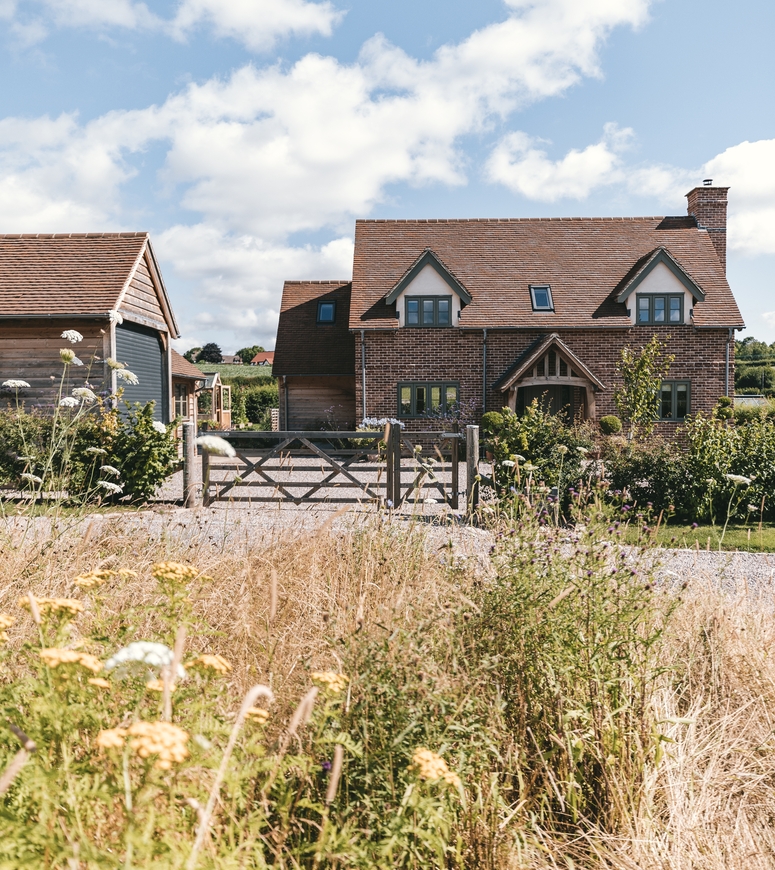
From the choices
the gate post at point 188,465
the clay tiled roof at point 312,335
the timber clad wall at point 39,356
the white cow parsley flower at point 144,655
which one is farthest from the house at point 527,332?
the white cow parsley flower at point 144,655

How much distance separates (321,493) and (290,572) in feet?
29.2

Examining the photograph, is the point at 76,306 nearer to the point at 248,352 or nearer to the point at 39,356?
the point at 39,356

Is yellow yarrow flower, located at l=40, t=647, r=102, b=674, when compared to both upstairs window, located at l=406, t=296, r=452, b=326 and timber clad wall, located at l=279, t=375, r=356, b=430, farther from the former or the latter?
timber clad wall, located at l=279, t=375, r=356, b=430

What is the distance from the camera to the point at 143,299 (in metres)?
17.2

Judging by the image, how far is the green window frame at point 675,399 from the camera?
2214 centimetres

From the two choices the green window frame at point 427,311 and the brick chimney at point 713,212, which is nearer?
the green window frame at point 427,311

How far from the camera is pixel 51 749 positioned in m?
1.87

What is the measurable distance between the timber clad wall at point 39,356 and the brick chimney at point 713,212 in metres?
21.7

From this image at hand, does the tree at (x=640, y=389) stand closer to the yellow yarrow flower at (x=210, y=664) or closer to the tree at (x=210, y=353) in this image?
the yellow yarrow flower at (x=210, y=664)

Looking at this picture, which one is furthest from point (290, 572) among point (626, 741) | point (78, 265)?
point (78, 265)

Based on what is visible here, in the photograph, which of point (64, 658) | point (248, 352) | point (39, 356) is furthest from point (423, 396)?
point (248, 352)

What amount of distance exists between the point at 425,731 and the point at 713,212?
2728cm

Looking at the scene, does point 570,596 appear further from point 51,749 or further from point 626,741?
point 51,749

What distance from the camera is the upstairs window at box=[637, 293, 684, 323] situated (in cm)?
2205
